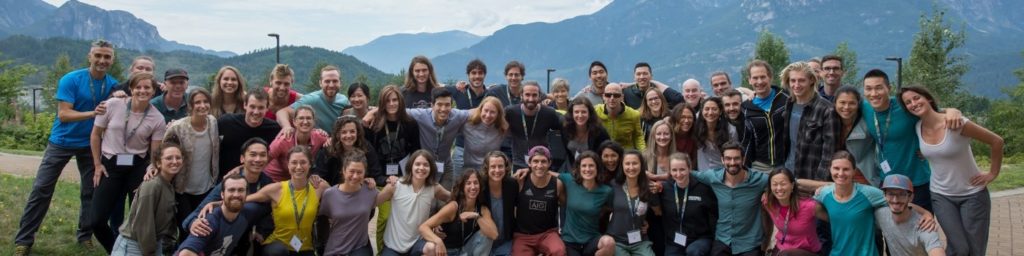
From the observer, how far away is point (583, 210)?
6660 mm

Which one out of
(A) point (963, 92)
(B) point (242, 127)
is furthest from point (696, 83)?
(A) point (963, 92)

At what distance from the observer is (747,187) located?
641 cm

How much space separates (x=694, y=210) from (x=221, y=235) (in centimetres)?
397

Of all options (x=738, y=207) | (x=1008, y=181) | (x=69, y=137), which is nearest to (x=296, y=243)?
(x=69, y=137)

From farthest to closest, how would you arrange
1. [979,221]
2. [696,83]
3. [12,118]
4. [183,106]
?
[12,118], [696,83], [183,106], [979,221]

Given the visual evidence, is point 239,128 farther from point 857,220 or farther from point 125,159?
point 857,220

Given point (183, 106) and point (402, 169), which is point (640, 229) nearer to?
point (402, 169)

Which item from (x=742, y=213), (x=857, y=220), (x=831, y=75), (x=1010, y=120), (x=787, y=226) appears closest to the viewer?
(x=857, y=220)

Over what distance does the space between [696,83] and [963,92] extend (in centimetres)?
2834

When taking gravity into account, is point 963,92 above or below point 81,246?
above

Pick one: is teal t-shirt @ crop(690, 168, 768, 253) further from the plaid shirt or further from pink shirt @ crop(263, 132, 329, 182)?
pink shirt @ crop(263, 132, 329, 182)

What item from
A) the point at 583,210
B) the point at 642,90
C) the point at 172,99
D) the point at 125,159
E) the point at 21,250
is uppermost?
the point at 642,90

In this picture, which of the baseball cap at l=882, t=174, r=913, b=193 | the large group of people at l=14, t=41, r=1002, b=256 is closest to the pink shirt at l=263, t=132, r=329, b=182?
the large group of people at l=14, t=41, r=1002, b=256

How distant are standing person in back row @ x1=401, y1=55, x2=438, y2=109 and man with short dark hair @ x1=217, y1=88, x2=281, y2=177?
1736 millimetres
